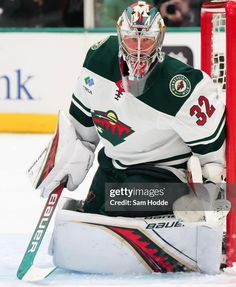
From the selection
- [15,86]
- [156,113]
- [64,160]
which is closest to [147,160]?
[156,113]

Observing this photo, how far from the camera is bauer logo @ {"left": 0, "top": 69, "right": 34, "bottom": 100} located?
6547 mm

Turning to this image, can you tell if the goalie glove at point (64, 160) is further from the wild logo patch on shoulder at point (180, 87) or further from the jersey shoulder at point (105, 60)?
the wild logo patch on shoulder at point (180, 87)

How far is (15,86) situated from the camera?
6.55m

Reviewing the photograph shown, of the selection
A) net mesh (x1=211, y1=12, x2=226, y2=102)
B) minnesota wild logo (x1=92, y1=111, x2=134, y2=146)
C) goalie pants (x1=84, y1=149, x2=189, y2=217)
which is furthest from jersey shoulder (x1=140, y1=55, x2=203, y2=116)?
net mesh (x1=211, y1=12, x2=226, y2=102)

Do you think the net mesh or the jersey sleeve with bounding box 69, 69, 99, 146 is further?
the net mesh

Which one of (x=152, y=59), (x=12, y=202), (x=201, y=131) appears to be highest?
(x=152, y=59)

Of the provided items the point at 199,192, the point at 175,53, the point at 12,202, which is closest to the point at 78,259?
the point at 199,192

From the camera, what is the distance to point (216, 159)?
301cm

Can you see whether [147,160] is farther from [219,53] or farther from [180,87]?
[219,53]

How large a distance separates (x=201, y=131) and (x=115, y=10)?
153 inches

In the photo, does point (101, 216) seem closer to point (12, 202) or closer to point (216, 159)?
point (216, 159)

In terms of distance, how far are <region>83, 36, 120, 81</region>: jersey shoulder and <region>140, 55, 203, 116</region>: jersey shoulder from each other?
0.46 ft

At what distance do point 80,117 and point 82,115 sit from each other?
0.5 inches
